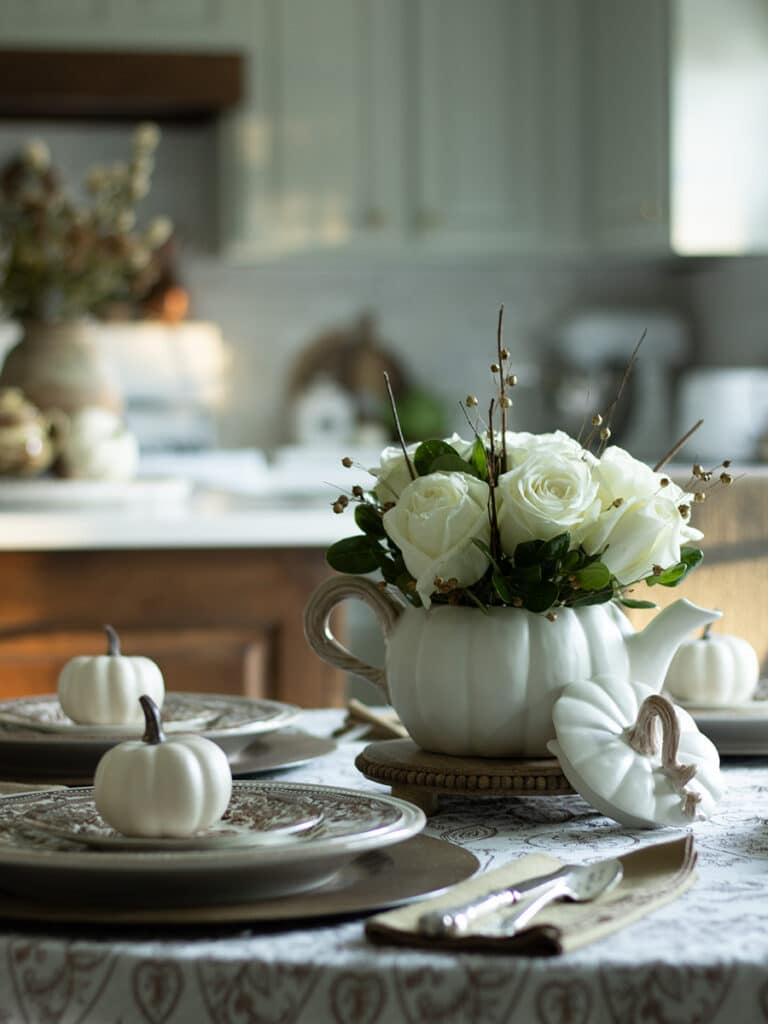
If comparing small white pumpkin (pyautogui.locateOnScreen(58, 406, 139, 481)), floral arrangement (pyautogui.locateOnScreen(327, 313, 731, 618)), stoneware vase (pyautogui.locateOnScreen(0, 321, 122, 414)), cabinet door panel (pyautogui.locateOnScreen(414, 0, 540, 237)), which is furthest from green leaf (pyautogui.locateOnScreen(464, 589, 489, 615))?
cabinet door panel (pyautogui.locateOnScreen(414, 0, 540, 237))

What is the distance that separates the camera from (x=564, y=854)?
87cm

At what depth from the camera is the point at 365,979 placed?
0.65 metres

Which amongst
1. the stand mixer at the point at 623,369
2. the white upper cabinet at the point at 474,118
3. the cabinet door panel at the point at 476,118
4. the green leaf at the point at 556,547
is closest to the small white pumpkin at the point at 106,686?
the green leaf at the point at 556,547

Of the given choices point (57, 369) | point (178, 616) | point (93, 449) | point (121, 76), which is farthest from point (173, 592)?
point (121, 76)

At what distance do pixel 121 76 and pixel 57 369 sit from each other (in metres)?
1.94

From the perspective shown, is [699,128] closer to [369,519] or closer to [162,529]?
[162,529]

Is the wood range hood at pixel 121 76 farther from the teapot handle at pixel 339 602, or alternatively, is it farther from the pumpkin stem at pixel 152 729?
the pumpkin stem at pixel 152 729

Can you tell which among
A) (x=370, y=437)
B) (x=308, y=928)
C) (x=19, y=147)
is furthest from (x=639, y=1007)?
(x=19, y=147)

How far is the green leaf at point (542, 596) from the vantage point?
974 mm

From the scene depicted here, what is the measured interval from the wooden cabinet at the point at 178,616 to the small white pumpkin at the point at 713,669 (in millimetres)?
1152

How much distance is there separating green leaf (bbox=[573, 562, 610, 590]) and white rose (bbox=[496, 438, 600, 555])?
0.02m

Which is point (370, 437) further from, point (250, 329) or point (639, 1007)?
point (639, 1007)

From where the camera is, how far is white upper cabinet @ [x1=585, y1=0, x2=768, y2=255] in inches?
163

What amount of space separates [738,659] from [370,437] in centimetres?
350
